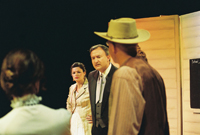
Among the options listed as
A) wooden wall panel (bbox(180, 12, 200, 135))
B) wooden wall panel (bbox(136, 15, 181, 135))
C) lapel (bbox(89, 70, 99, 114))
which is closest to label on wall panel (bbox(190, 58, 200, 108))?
wooden wall panel (bbox(180, 12, 200, 135))

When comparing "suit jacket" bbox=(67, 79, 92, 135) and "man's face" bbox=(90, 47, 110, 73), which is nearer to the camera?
"man's face" bbox=(90, 47, 110, 73)

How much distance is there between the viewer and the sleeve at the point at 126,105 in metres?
1.67

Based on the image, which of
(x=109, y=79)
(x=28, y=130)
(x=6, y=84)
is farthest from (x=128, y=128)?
(x=109, y=79)

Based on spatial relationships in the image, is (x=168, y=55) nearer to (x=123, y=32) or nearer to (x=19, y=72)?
(x=123, y=32)

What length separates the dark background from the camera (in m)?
3.97

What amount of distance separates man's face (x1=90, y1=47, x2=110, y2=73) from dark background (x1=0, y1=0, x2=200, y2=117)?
116 cm

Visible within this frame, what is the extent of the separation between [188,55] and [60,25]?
7.31 ft

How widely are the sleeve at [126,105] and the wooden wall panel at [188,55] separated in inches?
99.7

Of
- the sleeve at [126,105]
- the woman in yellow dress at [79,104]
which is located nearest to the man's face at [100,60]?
the woman in yellow dress at [79,104]

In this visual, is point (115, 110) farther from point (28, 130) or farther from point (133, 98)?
point (28, 130)

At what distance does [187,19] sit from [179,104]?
4.33 ft

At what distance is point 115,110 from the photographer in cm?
172

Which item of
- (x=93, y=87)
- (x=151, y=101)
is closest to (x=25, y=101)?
(x=151, y=101)

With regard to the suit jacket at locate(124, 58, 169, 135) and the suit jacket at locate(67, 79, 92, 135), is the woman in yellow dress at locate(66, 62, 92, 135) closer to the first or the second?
the suit jacket at locate(67, 79, 92, 135)
